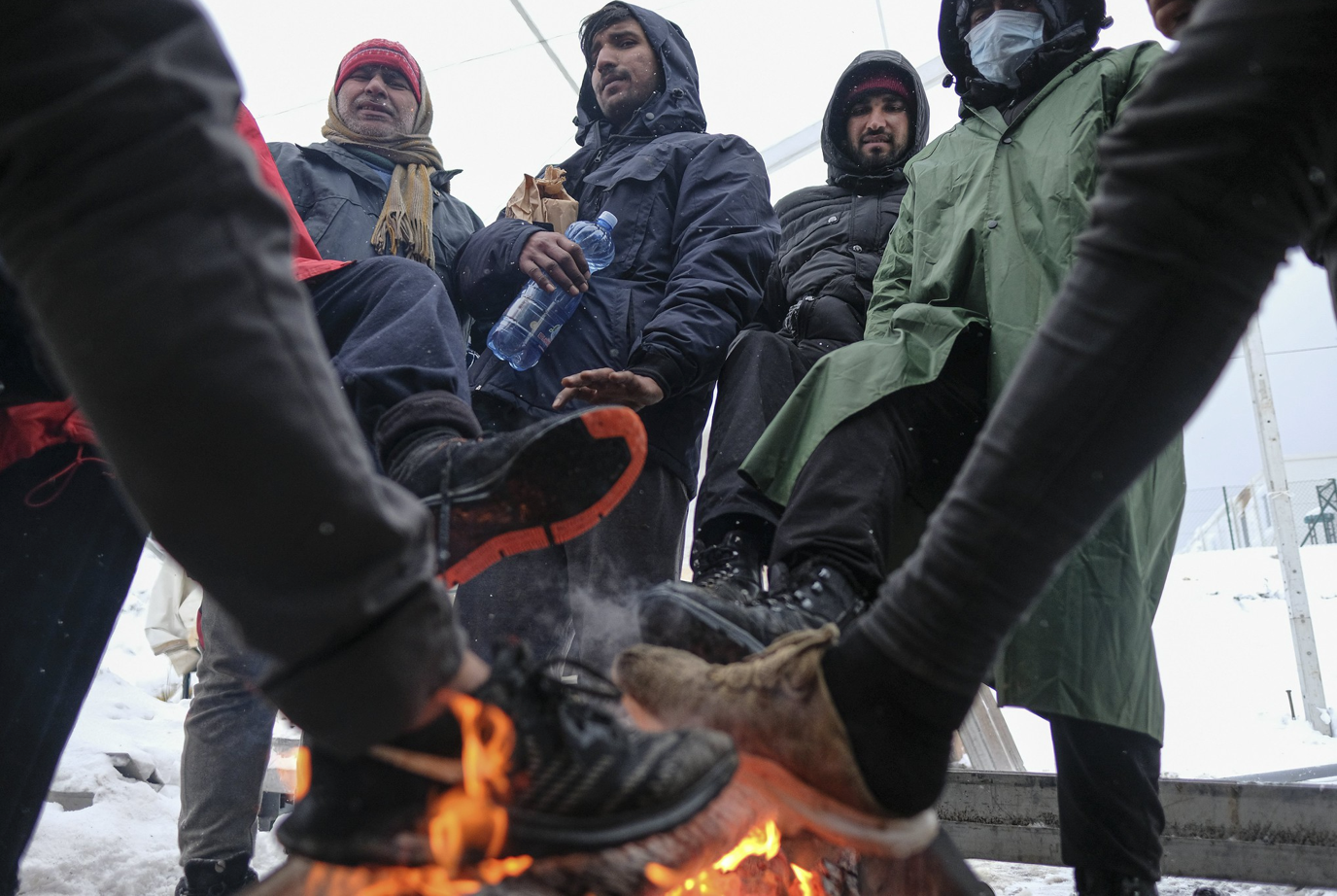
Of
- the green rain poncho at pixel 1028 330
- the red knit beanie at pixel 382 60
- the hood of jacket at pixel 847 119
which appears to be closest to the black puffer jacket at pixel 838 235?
the hood of jacket at pixel 847 119

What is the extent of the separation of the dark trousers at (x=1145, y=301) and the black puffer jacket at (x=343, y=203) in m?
2.16

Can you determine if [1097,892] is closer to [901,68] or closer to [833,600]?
[833,600]

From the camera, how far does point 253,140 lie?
1730mm

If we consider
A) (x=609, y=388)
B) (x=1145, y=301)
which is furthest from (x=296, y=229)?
(x=1145, y=301)

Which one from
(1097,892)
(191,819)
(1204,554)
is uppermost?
(191,819)

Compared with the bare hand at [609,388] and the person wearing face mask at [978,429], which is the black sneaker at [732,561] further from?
the bare hand at [609,388]

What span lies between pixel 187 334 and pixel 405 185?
7.88 ft

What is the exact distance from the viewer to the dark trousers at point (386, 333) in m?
1.77

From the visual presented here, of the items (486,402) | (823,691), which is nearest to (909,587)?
(823,691)

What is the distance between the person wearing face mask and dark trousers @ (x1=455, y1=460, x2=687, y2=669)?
55 centimetres

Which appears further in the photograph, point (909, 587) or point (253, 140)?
point (253, 140)

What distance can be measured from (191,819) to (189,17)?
1960 mm

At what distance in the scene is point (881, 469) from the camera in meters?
1.85

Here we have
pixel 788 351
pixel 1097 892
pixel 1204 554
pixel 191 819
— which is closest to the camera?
pixel 1097 892
